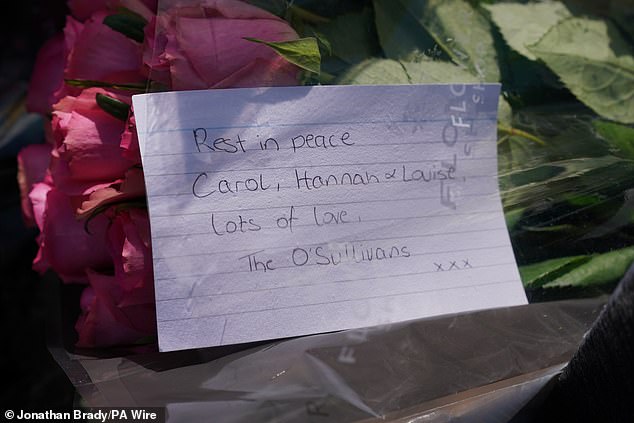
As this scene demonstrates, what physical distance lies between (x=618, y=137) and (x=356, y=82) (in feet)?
0.69

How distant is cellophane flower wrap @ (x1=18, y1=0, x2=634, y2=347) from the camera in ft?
1.33

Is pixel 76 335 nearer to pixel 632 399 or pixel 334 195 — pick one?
pixel 334 195

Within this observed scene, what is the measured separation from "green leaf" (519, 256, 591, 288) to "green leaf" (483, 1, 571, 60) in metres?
0.17

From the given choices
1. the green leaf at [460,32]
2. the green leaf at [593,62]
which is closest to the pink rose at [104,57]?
the green leaf at [460,32]

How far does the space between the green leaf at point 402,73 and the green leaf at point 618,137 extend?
0.35ft

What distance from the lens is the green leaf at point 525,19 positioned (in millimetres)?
507

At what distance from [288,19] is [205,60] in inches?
2.9

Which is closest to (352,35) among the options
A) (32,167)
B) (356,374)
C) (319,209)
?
(319,209)

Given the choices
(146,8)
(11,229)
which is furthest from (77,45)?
(11,229)

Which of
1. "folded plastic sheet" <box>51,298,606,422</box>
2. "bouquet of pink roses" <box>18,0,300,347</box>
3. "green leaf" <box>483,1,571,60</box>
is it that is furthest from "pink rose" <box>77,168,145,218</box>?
"green leaf" <box>483,1,571,60</box>

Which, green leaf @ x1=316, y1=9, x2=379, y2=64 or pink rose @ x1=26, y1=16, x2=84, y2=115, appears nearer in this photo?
green leaf @ x1=316, y1=9, x2=379, y2=64

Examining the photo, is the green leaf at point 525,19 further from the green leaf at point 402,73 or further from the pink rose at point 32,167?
the pink rose at point 32,167

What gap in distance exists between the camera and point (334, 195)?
0.43 m

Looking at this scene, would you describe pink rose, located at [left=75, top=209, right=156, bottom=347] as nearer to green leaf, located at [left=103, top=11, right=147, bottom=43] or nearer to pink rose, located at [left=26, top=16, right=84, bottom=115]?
green leaf, located at [left=103, top=11, right=147, bottom=43]
